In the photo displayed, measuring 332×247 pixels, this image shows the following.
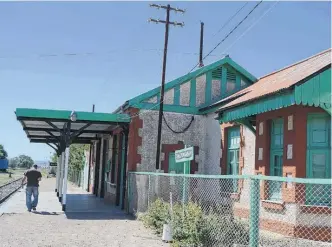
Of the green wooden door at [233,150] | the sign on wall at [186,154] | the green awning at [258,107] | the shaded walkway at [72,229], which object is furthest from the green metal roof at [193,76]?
the sign on wall at [186,154]

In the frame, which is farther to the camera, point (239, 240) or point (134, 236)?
point (134, 236)

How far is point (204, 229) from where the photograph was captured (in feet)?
28.2

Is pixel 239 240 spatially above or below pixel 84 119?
below

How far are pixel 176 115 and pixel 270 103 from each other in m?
7.24

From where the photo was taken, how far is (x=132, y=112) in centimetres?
1658

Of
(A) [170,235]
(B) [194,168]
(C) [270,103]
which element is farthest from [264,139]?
(B) [194,168]

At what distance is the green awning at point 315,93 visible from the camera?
30.4ft

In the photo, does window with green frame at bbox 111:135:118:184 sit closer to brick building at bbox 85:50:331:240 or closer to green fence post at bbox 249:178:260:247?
brick building at bbox 85:50:331:240

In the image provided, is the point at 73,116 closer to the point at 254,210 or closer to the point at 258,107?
the point at 258,107

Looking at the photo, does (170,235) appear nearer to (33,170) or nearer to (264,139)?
(264,139)

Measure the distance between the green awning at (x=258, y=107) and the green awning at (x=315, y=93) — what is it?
0.19 meters

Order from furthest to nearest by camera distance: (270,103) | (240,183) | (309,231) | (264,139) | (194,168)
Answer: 1. (194,168)
2. (240,183)
3. (264,139)
4. (270,103)
5. (309,231)

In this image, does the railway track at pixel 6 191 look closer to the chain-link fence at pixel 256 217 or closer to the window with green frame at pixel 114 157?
the window with green frame at pixel 114 157

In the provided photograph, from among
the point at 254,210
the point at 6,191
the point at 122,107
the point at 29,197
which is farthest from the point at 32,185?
the point at 254,210
